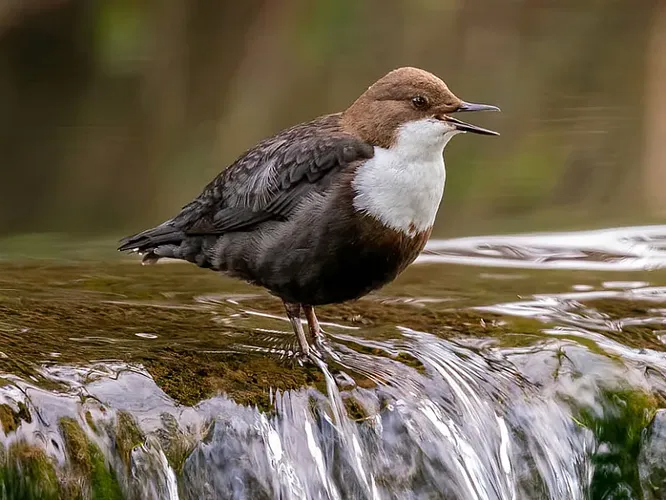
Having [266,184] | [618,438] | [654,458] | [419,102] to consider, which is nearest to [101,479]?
[266,184]

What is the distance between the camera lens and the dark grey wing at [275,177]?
12.8ft

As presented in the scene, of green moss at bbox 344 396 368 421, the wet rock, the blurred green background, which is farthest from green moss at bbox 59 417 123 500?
the blurred green background

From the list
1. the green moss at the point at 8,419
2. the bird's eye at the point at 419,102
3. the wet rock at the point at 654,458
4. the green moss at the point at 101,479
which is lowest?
the wet rock at the point at 654,458

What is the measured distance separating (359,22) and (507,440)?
8.74 metres

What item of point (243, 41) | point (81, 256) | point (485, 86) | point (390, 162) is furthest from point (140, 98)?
point (390, 162)

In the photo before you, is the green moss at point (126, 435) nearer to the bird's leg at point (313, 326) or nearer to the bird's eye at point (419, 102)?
the bird's leg at point (313, 326)

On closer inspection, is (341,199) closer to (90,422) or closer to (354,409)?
(354,409)

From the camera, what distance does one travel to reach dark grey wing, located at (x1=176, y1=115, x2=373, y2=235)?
12.8ft

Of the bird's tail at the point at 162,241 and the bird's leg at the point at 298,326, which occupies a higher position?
the bird's tail at the point at 162,241

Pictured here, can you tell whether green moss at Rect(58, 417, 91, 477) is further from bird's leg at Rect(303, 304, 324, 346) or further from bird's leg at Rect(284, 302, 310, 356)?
bird's leg at Rect(303, 304, 324, 346)

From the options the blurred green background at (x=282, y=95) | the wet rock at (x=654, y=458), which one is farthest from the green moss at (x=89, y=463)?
the blurred green background at (x=282, y=95)

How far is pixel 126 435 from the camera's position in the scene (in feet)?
10.6

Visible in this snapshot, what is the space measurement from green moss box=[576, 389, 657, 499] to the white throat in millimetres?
922

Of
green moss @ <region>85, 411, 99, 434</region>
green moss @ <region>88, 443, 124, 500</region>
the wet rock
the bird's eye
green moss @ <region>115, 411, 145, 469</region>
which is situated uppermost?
the bird's eye
